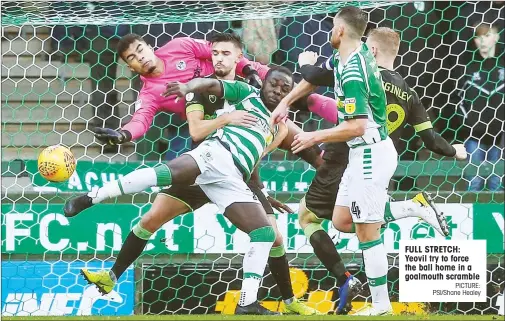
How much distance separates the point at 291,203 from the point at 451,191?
994 mm

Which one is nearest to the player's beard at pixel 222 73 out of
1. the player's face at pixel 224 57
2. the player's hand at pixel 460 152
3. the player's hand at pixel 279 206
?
the player's face at pixel 224 57

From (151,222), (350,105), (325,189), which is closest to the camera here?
(350,105)

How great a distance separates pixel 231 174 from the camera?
6652mm

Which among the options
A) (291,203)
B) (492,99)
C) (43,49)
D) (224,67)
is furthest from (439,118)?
(43,49)

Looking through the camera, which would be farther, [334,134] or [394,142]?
[394,142]

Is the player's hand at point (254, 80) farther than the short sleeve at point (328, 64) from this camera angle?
Yes

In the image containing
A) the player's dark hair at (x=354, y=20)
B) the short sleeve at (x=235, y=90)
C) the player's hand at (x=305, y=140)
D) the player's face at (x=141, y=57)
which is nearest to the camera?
the player's hand at (x=305, y=140)

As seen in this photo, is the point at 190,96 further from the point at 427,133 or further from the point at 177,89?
the point at 427,133

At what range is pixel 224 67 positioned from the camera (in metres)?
6.84

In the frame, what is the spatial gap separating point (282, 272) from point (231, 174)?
0.71 metres

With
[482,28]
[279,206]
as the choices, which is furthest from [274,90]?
[482,28]

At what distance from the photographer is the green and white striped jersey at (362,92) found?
6.40 metres

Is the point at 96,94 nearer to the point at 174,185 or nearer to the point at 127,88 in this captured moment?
the point at 127,88

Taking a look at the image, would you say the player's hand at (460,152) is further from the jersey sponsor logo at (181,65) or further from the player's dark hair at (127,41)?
the player's dark hair at (127,41)
